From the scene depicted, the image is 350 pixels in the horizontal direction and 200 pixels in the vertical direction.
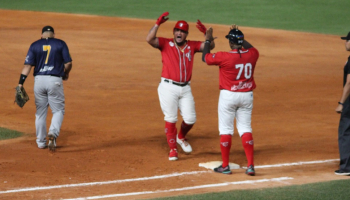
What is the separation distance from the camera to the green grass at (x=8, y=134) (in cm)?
1078

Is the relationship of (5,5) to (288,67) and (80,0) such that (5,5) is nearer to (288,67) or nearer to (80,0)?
(80,0)

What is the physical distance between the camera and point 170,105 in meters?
9.29

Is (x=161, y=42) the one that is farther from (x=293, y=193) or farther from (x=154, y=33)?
(x=293, y=193)

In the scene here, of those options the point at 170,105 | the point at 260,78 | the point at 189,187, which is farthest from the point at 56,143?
the point at 260,78

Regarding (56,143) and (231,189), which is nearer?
(231,189)

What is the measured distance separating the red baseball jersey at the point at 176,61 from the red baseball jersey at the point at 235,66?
1030mm

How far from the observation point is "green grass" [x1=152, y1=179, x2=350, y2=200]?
277 inches

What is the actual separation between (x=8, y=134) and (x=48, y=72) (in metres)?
1.97

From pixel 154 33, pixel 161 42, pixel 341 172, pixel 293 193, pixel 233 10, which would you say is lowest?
pixel 341 172

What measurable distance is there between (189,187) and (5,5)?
90.5ft

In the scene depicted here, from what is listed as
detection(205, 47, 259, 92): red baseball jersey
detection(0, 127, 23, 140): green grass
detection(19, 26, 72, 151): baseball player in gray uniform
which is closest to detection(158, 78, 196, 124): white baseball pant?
→ detection(205, 47, 259, 92): red baseball jersey

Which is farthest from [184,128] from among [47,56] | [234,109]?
[47,56]

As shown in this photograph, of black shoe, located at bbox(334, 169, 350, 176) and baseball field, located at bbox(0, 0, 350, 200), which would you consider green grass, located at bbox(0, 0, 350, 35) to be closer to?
baseball field, located at bbox(0, 0, 350, 200)

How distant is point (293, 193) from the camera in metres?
7.27
